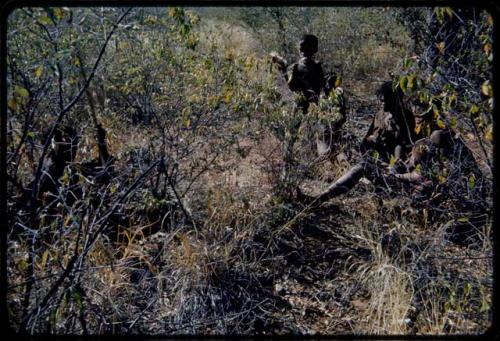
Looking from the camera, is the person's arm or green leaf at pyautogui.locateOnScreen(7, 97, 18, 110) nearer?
green leaf at pyautogui.locateOnScreen(7, 97, 18, 110)

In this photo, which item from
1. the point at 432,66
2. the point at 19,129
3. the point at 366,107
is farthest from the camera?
the point at 366,107

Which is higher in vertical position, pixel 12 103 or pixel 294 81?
pixel 12 103

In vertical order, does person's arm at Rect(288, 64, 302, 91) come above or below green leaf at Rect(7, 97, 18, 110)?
below

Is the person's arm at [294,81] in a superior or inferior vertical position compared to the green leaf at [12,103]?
inferior

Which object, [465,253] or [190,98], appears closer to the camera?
[465,253]

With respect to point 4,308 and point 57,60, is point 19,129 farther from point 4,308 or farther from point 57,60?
point 4,308

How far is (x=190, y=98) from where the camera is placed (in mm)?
4242

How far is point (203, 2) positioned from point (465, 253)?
2.42 m

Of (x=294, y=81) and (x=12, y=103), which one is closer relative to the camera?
(x=12, y=103)

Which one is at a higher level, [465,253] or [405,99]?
[405,99]

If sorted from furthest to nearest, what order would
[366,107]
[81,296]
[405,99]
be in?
[366,107] → [405,99] → [81,296]

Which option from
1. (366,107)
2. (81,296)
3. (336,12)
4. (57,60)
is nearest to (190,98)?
(57,60)

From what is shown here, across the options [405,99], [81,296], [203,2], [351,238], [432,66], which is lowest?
[351,238]

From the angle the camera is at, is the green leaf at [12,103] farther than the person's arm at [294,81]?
No
